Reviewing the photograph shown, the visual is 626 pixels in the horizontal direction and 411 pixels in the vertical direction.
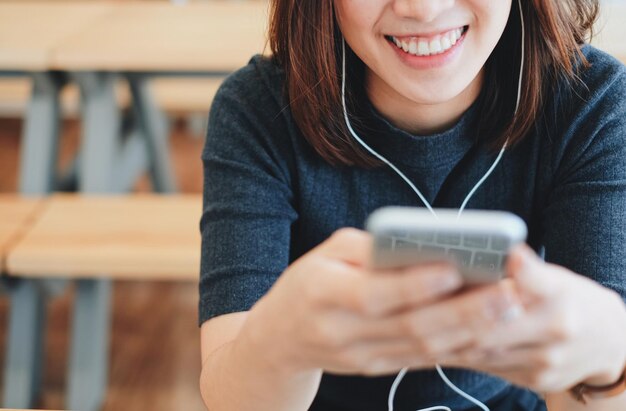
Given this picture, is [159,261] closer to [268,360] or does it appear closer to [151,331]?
[151,331]

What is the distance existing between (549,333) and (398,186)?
1.53 ft

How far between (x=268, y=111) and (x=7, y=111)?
303 cm

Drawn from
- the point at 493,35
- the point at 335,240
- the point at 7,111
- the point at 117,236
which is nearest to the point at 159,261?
the point at 117,236

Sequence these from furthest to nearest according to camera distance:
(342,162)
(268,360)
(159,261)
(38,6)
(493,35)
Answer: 1. (38,6)
2. (159,261)
3. (342,162)
4. (493,35)
5. (268,360)

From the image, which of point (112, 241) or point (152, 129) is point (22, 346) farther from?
point (152, 129)

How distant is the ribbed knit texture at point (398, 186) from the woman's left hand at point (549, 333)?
29cm

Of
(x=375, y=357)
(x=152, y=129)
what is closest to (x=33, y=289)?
(x=152, y=129)

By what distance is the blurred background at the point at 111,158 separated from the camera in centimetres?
191

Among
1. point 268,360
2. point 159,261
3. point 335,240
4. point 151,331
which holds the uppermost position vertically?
point 335,240

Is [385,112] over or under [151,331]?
over

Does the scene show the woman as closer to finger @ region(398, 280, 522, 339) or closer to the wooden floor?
finger @ region(398, 280, 522, 339)

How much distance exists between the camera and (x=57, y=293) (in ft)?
7.26

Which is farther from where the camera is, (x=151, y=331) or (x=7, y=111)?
(x=7, y=111)

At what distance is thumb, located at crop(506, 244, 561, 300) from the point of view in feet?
1.72
